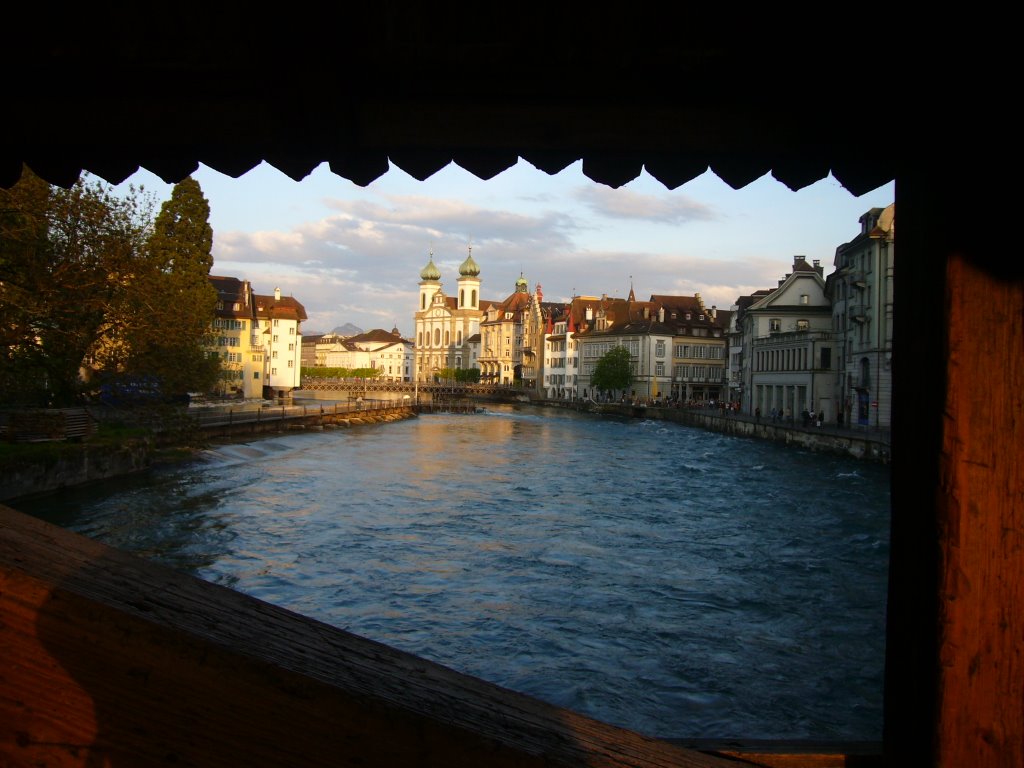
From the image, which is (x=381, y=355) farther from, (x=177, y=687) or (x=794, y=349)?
(x=177, y=687)

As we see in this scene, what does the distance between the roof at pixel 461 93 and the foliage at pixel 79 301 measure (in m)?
14.2

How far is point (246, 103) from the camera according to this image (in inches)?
100

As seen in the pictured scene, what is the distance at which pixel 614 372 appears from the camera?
79250 millimetres

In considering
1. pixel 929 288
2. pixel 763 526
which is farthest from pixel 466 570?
pixel 929 288

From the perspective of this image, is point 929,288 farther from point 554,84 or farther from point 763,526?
point 763,526

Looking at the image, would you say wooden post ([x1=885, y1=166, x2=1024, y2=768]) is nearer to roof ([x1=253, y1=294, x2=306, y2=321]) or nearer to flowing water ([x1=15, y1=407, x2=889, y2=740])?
flowing water ([x1=15, y1=407, x2=889, y2=740])

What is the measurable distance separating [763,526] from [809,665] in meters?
8.95

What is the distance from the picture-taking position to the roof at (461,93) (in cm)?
225

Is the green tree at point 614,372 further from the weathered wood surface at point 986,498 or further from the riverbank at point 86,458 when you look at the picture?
the weathered wood surface at point 986,498

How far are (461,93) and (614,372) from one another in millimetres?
77386

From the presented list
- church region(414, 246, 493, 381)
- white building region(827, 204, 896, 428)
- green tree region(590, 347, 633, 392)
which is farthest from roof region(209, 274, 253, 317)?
church region(414, 246, 493, 381)

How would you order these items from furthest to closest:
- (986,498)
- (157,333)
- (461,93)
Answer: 1. (157,333)
2. (461,93)
3. (986,498)

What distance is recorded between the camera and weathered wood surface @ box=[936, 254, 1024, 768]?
1.71 m

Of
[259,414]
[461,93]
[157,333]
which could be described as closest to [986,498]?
[461,93]
